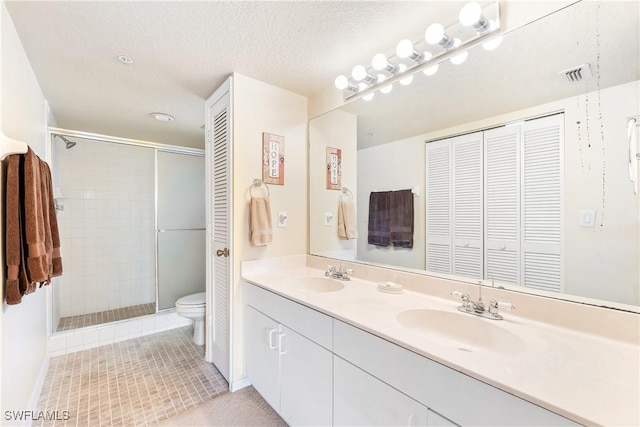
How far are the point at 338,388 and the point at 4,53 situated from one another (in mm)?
2116

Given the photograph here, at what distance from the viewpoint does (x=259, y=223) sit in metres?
1.87

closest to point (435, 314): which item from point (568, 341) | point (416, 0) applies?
point (568, 341)

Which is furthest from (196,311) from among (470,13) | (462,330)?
(470,13)

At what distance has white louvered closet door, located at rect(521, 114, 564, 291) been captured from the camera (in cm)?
108

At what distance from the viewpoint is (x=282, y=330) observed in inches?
59.0

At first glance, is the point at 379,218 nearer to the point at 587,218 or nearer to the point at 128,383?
the point at 587,218

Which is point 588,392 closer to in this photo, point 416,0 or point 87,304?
point 416,0

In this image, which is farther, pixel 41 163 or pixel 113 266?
pixel 113 266

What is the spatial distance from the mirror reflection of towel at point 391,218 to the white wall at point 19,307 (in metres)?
1.87

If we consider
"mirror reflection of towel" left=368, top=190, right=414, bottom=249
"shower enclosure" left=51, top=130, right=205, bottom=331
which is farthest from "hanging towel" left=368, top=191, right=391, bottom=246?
"shower enclosure" left=51, top=130, right=205, bottom=331

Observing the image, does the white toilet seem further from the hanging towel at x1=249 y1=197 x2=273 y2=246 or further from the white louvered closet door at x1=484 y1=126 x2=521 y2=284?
the white louvered closet door at x1=484 y1=126 x2=521 y2=284

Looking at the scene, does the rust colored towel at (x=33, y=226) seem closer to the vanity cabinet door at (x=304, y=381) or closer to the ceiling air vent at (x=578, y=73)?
the vanity cabinet door at (x=304, y=381)

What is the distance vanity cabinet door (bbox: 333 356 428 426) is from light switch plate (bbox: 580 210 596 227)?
2.99 feet

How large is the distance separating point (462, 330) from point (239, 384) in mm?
1547
